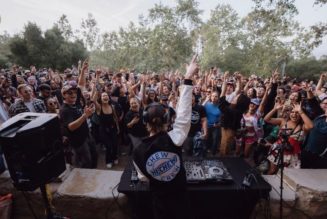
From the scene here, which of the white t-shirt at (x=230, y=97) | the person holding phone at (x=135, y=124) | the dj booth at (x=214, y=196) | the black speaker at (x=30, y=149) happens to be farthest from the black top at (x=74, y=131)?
the white t-shirt at (x=230, y=97)

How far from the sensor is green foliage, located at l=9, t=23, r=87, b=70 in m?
22.8

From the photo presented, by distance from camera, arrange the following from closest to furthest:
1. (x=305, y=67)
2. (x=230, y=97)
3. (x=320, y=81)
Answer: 1. (x=230, y=97)
2. (x=320, y=81)
3. (x=305, y=67)

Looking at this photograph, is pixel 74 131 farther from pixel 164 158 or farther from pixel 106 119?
pixel 164 158

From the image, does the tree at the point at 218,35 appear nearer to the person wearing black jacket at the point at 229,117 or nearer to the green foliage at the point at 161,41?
the green foliage at the point at 161,41

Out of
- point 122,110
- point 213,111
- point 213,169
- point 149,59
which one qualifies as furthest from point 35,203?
point 149,59

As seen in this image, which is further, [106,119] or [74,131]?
[106,119]

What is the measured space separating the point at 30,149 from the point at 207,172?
67.2 inches

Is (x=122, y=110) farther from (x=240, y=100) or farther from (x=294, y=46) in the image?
(x=294, y=46)

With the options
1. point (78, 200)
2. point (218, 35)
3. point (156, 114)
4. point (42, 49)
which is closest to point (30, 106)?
point (78, 200)

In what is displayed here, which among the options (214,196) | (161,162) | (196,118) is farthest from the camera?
(196,118)

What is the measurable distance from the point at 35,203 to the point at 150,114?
Answer: 1.71 metres

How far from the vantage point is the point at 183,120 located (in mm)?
1911

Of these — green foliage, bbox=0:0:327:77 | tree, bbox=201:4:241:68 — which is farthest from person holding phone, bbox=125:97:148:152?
tree, bbox=201:4:241:68

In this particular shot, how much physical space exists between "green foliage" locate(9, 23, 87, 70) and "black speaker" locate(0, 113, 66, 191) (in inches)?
972
